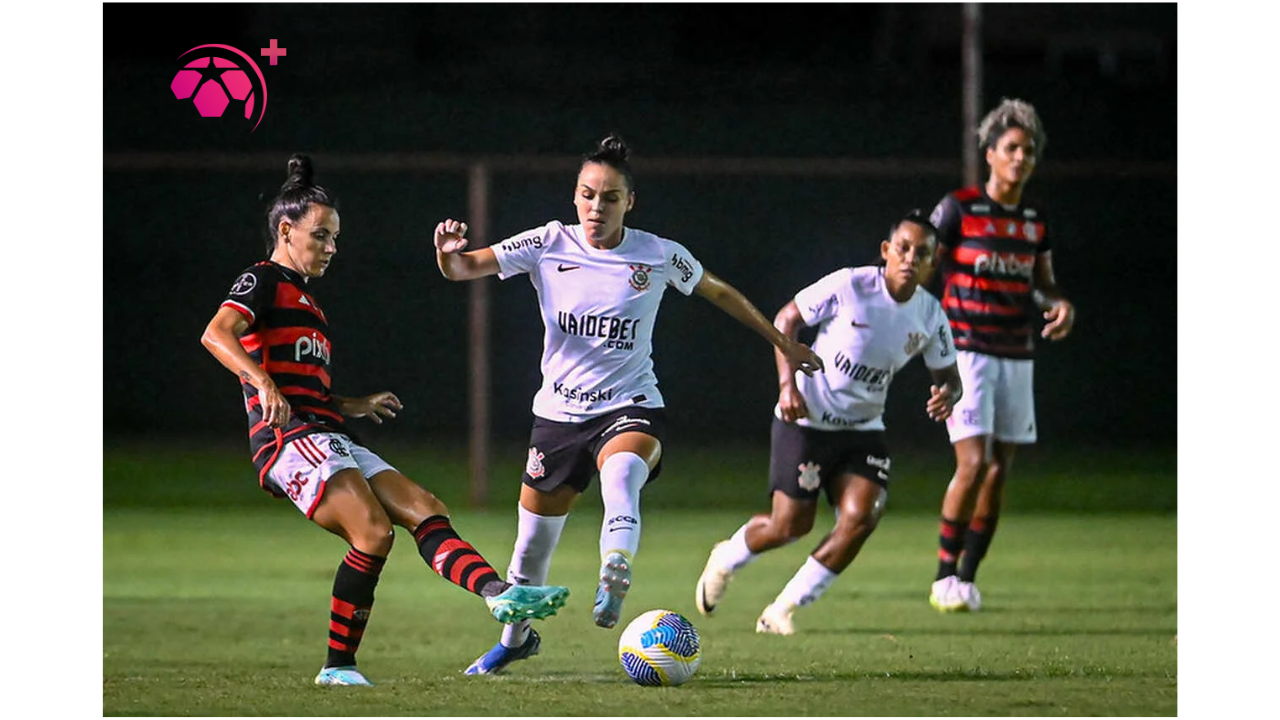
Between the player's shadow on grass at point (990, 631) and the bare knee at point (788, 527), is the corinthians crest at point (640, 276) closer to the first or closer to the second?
the bare knee at point (788, 527)

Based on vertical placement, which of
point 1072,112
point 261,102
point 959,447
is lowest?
point 959,447

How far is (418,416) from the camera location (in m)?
17.9

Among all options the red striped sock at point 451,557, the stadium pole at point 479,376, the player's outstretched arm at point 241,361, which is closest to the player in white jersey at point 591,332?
the red striped sock at point 451,557

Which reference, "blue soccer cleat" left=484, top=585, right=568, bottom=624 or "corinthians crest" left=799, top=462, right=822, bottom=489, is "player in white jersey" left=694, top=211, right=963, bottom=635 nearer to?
"corinthians crest" left=799, top=462, right=822, bottom=489

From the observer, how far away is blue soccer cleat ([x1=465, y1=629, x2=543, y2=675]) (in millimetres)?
6562

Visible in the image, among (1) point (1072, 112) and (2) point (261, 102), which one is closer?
(2) point (261, 102)

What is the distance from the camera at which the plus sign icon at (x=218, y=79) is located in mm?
8188

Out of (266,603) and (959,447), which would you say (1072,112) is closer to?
(959,447)

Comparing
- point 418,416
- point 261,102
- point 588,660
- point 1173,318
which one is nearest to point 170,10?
point 418,416

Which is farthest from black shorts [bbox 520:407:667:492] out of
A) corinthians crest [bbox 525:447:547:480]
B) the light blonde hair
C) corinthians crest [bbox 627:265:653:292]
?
the light blonde hair

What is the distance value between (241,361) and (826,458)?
290 centimetres

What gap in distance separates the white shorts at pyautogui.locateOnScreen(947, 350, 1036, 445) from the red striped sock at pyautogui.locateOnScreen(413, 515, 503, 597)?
350 cm

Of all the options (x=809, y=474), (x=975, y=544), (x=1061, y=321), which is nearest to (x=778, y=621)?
(x=809, y=474)

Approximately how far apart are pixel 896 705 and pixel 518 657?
1458 millimetres
